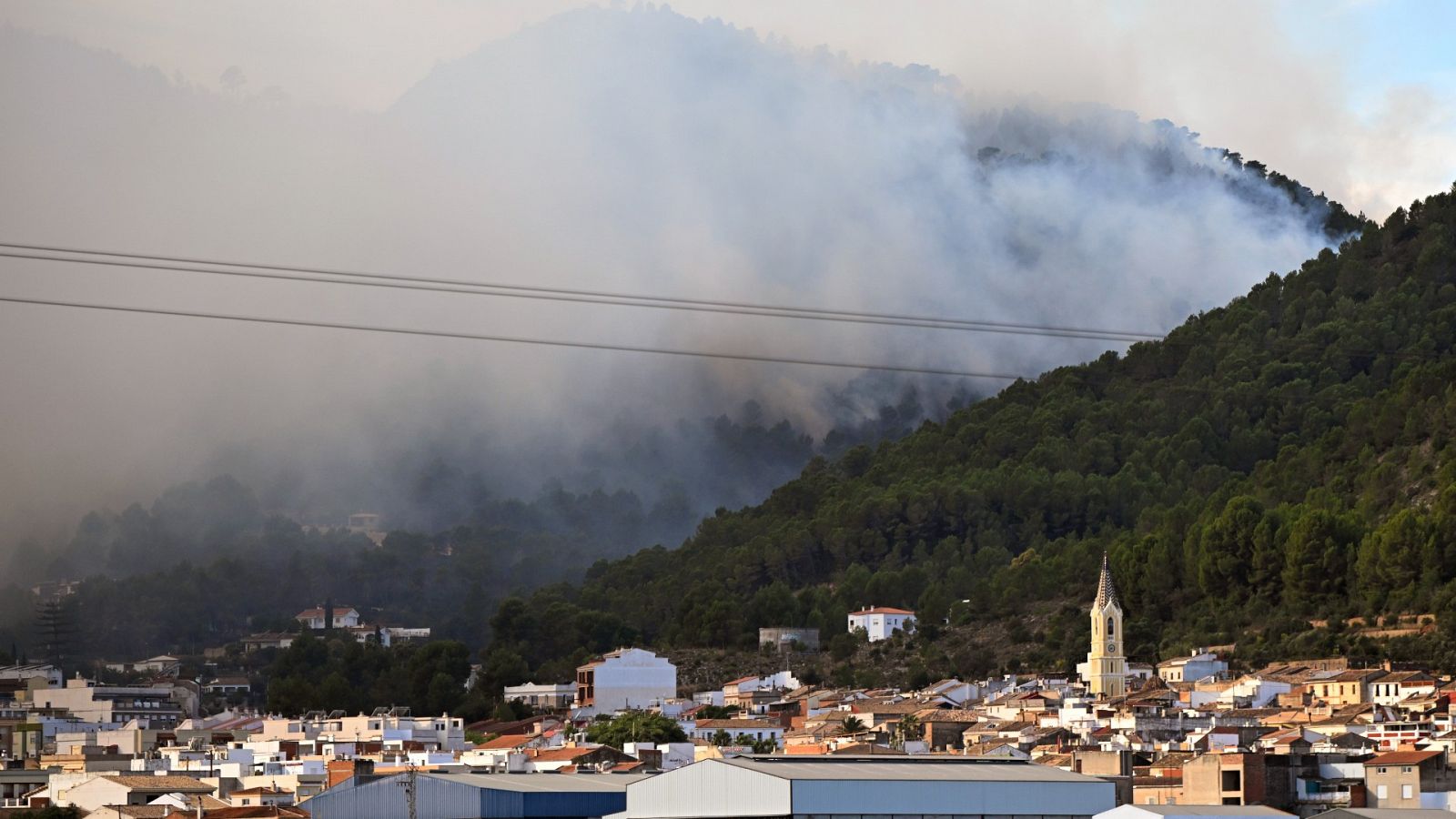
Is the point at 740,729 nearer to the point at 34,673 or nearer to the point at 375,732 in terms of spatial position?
the point at 375,732

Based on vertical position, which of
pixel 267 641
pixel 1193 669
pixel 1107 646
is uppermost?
pixel 267 641

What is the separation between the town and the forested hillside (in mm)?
4156

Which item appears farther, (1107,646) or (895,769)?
(1107,646)

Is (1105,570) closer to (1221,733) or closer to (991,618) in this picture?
(991,618)

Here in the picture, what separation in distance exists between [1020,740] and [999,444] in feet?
230

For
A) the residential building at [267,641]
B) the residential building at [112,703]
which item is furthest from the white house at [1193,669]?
the residential building at [267,641]

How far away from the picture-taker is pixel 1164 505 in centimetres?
12825

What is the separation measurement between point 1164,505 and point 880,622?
15.8 m

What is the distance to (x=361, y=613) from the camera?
164 m

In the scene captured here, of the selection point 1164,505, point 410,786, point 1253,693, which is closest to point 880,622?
point 1164,505

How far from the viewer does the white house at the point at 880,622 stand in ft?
406

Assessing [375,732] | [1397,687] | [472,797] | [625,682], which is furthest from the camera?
[625,682]

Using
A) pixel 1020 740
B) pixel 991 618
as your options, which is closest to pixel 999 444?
pixel 991 618

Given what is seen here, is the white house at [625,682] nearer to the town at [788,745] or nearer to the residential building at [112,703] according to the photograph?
the town at [788,745]
